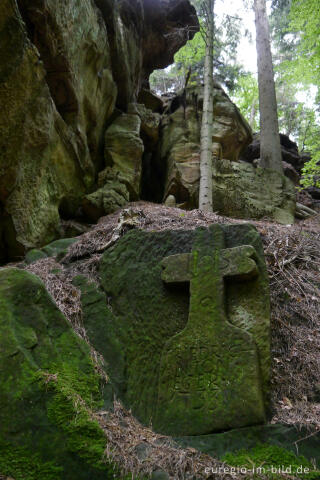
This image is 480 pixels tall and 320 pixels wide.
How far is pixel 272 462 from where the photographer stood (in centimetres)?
242

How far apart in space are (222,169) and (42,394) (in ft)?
27.3

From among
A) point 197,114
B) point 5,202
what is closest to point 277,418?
point 5,202

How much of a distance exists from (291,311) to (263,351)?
96cm

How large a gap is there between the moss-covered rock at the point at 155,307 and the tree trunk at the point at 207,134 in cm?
339

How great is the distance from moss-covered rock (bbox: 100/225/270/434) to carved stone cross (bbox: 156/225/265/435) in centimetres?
3

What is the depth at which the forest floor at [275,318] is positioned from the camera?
247 cm

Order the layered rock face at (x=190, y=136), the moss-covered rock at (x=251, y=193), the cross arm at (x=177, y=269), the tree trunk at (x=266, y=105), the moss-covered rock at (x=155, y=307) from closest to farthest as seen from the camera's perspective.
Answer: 1. the moss-covered rock at (x=155, y=307)
2. the cross arm at (x=177, y=269)
3. the moss-covered rock at (x=251, y=193)
4. the layered rock face at (x=190, y=136)
5. the tree trunk at (x=266, y=105)

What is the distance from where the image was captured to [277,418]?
274cm

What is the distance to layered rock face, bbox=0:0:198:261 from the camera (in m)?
4.64

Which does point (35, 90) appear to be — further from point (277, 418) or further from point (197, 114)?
point (197, 114)

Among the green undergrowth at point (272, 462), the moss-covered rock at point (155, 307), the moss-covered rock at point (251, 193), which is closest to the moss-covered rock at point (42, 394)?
the moss-covered rock at point (155, 307)

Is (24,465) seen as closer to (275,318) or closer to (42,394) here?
(42,394)

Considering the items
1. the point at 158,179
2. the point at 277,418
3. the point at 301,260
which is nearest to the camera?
the point at 277,418

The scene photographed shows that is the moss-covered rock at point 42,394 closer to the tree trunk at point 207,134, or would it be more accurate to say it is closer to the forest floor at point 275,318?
the forest floor at point 275,318
